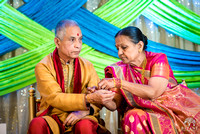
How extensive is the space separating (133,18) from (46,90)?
198cm

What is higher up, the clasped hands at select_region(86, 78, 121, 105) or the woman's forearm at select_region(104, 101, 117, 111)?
the clasped hands at select_region(86, 78, 121, 105)

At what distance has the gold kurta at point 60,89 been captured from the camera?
2.48 metres

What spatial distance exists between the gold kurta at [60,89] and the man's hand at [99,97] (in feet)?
0.22

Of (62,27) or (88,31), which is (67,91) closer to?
(62,27)

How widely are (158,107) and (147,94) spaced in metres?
0.19

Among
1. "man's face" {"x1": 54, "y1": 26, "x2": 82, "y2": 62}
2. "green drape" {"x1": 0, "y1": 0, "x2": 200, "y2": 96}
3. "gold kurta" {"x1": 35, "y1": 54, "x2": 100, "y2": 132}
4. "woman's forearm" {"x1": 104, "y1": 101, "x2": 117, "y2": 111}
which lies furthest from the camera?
"green drape" {"x1": 0, "y1": 0, "x2": 200, "y2": 96}

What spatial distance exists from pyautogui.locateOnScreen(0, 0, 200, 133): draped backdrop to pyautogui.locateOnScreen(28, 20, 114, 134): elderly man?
3.10ft

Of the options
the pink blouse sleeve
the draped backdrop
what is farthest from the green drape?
the pink blouse sleeve

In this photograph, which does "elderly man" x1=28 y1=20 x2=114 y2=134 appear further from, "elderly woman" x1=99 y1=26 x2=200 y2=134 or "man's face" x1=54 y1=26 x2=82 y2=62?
"elderly woman" x1=99 y1=26 x2=200 y2=134

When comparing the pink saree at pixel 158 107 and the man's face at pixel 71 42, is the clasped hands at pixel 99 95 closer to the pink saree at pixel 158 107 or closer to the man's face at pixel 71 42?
the pink saree at pixel 158 107

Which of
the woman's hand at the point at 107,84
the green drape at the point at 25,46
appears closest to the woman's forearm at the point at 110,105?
the woman's hand at the point at 107,84

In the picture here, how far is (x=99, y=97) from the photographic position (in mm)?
2438

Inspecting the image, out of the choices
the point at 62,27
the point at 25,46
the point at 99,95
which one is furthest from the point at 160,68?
the point at 25,46

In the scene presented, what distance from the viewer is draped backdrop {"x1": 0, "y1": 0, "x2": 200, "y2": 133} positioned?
370 centimetres
